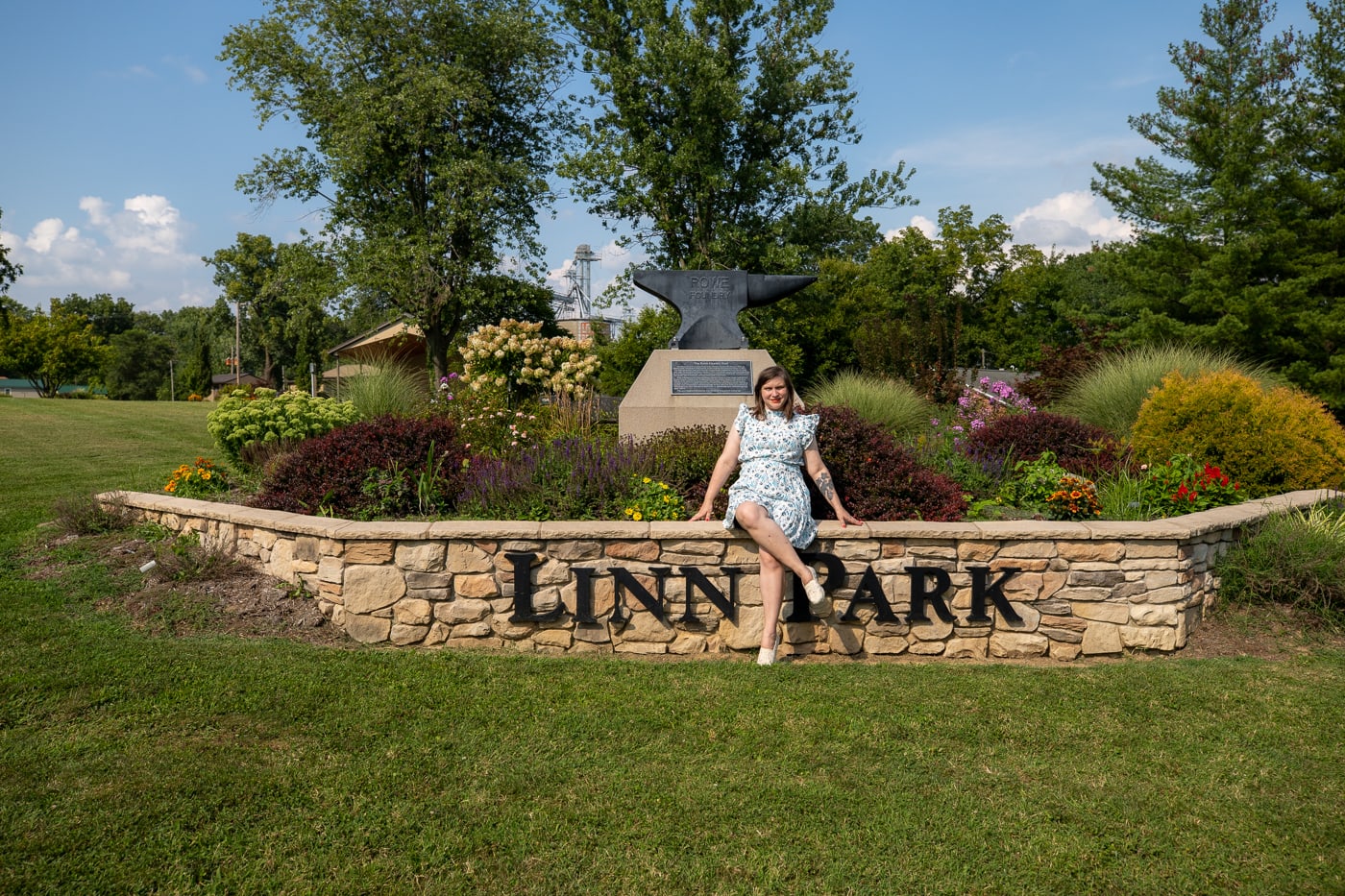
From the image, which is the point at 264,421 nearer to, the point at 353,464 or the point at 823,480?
the point at 353,464

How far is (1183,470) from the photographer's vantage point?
5.91 m

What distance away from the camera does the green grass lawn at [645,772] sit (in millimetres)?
2600

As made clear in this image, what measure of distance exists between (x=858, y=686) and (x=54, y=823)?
10.4ft

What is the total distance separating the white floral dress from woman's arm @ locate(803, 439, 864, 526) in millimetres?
49

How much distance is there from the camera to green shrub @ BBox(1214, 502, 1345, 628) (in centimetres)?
517

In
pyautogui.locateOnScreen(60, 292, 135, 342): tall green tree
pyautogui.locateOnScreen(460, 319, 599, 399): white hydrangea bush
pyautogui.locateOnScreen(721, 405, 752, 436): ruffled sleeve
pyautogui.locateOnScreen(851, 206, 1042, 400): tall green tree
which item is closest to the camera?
pyautogui.locateOnScreen(721, 405, 752, 436): ruffled sleeve

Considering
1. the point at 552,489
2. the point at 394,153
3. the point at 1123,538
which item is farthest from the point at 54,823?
the point at 394,153

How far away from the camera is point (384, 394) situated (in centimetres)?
906

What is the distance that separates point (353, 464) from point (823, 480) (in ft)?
10.1

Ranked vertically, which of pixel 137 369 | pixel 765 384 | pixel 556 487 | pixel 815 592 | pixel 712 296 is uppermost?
pixel 137 369

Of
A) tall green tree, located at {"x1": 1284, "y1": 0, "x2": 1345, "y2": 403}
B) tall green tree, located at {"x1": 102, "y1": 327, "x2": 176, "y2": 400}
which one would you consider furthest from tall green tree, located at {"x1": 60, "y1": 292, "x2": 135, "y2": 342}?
tall green tree, located at {"x1": 1284, "y1": 0, "x2": 1345, "y2": 403}

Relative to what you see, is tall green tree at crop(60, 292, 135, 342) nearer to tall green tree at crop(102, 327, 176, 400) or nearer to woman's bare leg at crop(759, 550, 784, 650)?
tall green tree at crop(102, 327, 176, 400)

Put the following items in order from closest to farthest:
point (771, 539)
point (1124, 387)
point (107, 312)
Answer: point (771, 539)
point (1124, 387)
point (107, 312)

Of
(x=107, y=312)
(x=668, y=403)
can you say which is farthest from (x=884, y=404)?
(x=107, y=312)
